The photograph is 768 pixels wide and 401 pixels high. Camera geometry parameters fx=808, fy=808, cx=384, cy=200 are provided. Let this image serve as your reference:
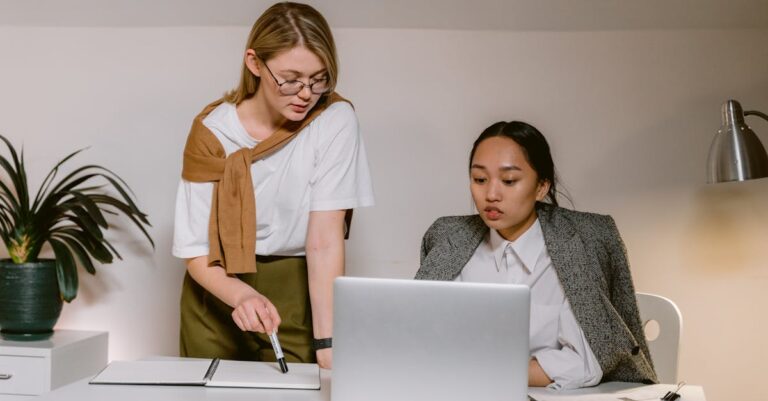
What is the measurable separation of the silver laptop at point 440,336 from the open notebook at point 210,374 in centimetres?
27

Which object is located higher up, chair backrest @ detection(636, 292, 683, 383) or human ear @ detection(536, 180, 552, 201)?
human ear @ detection(536, 180, 552, 201)

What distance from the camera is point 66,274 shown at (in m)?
2.83

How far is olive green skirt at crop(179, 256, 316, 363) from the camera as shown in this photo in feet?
6.47

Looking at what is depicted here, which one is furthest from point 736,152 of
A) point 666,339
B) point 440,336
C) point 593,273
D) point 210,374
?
point 210,374

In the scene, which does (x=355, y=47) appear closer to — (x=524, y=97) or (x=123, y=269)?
(x=524, y=97)

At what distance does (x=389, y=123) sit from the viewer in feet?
10.0

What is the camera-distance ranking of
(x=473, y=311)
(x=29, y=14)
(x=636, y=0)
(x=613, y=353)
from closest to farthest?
(x=473, y=311)
(x=613, y=353)
(x=636, y=0)
(x=29, y=14)

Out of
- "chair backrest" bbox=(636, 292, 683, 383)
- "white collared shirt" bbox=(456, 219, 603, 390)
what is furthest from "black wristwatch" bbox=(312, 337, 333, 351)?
"chair backrest" bbox=(636, 292, 683, 383)

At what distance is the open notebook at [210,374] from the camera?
1.45 meters

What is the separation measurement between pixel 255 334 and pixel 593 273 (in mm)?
813

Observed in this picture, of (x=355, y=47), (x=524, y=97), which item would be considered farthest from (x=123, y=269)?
(x=524, y=97)

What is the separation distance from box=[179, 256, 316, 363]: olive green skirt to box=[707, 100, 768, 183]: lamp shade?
111cm

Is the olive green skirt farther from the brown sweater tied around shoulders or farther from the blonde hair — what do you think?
the blonde hair

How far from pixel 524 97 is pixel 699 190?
28.7 inches
